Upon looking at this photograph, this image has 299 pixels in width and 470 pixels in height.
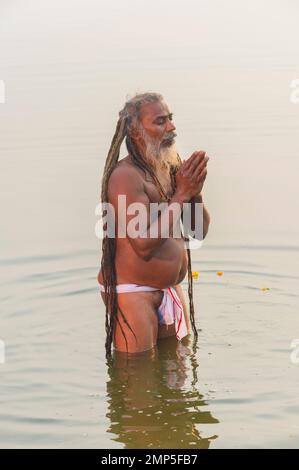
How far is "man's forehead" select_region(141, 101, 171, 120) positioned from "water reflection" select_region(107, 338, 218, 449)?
1630 mm

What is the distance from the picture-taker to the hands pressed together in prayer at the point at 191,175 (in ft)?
23.5

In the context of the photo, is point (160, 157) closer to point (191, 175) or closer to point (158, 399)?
point (191, 175)

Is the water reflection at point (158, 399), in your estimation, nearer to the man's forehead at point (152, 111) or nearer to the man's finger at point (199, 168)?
the man's finger at point (199, 168)

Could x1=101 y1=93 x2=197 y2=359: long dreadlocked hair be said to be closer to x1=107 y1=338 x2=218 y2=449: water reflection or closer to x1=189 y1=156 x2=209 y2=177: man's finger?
x1=107 y1=338 x2=218 y2=449: water reflection

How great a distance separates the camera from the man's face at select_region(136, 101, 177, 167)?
7.42 metres

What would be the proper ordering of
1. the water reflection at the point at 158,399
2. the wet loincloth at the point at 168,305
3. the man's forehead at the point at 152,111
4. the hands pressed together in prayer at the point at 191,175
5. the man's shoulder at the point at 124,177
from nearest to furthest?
the water reflection at the point at 158,399 → the hands pressed together in prayer at the point at 191,175 → the man's shoulder at the point at 124,177 → the man's forehead at the point at 152,111 → the wet loincloth at the point at 168,305

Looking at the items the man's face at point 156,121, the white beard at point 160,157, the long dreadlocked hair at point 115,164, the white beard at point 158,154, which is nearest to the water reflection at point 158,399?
the long dreadlocked hair at point 115,164

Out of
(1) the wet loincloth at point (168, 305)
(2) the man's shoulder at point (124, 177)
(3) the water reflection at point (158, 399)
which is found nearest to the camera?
(3) the water reflection at point (158, 399)

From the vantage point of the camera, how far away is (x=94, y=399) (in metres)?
7.20

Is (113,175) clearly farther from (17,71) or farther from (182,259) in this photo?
(17,71)

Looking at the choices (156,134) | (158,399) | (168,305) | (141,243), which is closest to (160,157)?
(156,134)

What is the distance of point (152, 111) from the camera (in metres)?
7.42

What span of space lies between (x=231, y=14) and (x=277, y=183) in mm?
6675

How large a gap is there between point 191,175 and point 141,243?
56 cm
